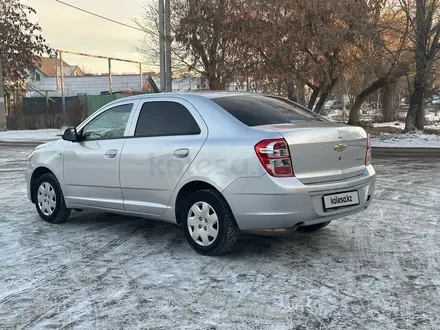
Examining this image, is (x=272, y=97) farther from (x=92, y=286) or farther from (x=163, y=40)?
(x=163, y=40)

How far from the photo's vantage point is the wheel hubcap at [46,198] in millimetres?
6391

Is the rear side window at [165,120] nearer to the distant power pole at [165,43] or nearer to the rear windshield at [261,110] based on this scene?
the rear windshield at [261,110]

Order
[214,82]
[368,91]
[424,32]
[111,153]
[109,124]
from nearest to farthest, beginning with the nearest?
[111,153]
[109,124]
[424,32]
[214,82]
[368,91]

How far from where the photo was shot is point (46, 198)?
6.47 m

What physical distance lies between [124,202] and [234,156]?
1.66 m

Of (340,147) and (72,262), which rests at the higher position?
(340,147)

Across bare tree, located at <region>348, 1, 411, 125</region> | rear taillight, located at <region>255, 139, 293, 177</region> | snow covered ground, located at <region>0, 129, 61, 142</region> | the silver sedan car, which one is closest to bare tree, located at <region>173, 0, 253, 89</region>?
bare tree, located at <region>348, 1, 411, 125</region>

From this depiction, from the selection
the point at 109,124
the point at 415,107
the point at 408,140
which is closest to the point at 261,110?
the point at 109,124

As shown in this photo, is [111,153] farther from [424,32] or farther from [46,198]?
[424,32]

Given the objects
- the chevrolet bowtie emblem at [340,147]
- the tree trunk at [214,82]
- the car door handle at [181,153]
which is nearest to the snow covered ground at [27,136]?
the tree trunk at [214,82]

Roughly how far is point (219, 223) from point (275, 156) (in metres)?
0.87

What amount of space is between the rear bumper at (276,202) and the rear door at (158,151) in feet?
2.24

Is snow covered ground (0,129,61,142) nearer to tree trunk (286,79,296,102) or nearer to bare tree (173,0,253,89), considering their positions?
bare tree (173,0,253,89)

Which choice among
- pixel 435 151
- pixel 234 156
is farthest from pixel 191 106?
pixel 435 151
